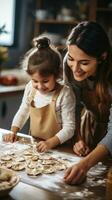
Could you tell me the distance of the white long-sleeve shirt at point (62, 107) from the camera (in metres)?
1.68

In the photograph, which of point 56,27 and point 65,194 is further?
point 56,27

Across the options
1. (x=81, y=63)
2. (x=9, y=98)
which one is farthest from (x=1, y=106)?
(x=81, y=63)

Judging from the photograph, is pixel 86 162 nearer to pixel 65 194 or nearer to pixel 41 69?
pixel 65 194

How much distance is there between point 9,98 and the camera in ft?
10.2

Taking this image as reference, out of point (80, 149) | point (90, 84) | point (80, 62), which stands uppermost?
point (80, 62)

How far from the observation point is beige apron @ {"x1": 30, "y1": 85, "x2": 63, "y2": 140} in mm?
1741

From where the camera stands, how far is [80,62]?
1526 mm

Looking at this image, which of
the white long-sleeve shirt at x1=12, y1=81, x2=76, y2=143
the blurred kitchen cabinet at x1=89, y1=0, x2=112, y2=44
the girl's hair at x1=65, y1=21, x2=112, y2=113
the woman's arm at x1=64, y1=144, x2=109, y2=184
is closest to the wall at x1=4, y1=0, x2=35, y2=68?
the blurred kitchen cabinet at x1=89, y1=0, x2=112, y2=44

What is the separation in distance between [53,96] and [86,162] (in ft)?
1.72

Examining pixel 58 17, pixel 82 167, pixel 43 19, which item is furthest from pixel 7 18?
pixel 82 167

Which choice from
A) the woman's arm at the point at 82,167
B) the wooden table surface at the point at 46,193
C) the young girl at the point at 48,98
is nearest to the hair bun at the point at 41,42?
the young girl at the point at 48,98

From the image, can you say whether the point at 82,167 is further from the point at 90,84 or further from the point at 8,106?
the point at 8,106

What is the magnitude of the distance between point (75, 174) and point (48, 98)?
610mm

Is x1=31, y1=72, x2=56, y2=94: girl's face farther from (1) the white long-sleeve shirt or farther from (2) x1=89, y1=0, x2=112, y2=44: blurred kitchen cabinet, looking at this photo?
(2) x1=89, y1=0, x2=112, y2=44: blurred kitchen cabinet
